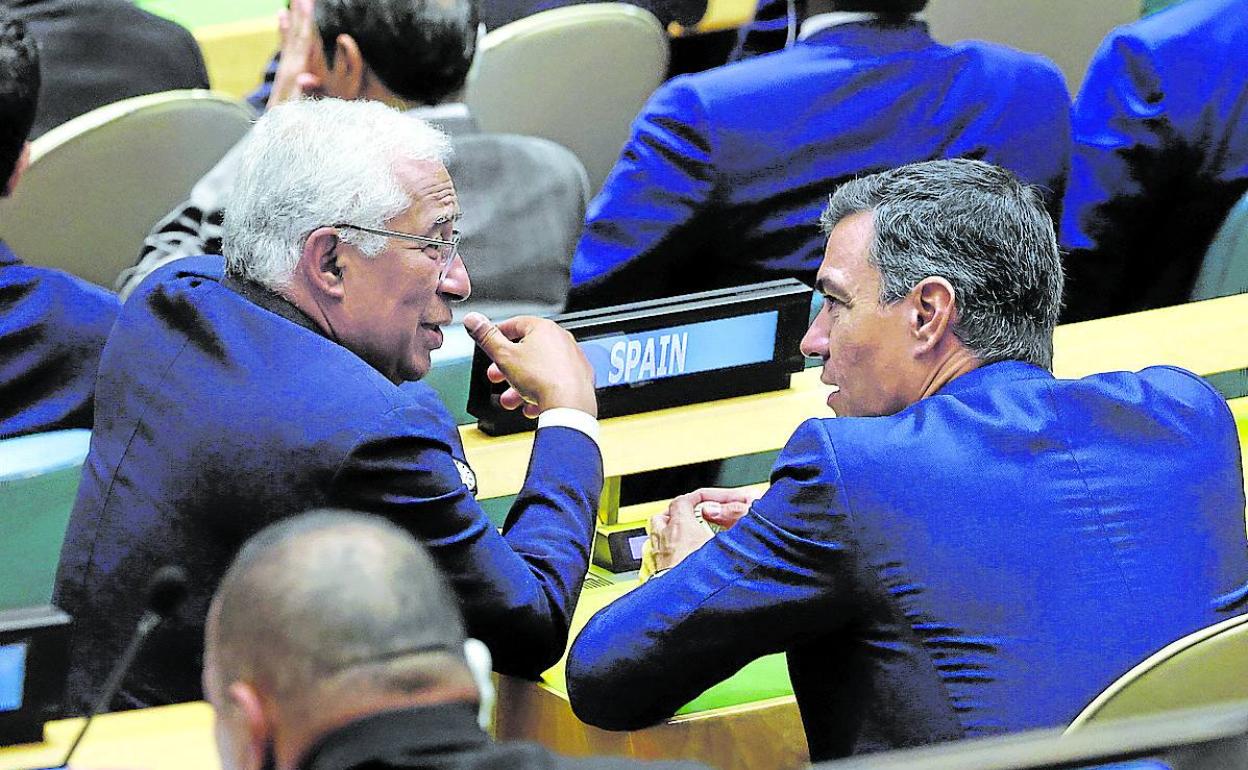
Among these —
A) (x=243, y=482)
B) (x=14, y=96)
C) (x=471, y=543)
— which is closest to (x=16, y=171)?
(x=14, y=96)

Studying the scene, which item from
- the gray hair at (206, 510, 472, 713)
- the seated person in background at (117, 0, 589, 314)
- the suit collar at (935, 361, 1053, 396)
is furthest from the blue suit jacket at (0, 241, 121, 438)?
the gray hair at (206, 510, 472, 713)

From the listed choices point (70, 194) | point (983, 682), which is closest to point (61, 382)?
point (70, 194)

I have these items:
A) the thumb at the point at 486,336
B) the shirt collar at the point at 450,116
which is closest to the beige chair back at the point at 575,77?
the shirt collar at the point at 450,116

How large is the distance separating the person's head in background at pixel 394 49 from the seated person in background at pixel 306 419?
1074 mm

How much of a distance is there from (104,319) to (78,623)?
0.77 m

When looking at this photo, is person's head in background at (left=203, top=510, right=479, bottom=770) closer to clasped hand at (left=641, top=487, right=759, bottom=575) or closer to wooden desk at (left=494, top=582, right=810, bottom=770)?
wooden desk at (left=494, top=582, right=810, bottom=770)

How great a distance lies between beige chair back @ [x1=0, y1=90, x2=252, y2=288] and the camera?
340 cm

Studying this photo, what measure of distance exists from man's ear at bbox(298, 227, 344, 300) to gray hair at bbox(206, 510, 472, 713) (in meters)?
0.83

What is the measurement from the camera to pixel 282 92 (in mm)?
3523

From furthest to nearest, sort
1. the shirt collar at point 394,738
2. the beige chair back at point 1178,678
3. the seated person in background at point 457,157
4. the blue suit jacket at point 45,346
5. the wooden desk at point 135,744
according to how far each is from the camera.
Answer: the seated person in background at point 457,157, the blue suit jacket at point 45,346, the wooden desk at point 135,744, the beige chair back at point 1178,678, the shirt collar at point 394,738

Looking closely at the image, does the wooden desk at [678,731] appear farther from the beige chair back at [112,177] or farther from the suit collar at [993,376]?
the beige chair back at [112,177]

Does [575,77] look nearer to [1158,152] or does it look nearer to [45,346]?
[1158,152]

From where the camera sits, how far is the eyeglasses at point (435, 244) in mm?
2215

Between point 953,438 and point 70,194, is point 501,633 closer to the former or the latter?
point 953,438
